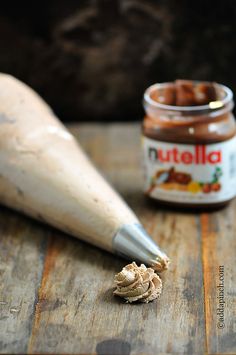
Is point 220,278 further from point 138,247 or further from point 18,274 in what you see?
point 18,274

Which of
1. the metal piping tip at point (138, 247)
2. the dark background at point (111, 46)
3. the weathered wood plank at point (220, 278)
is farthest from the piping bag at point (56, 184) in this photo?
the dark background at point (111, 46)

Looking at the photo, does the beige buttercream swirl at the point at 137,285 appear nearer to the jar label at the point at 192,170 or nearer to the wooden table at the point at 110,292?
the wooden table at the point at 110,292

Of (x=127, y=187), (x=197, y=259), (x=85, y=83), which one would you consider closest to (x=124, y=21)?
(x=85, y=83)

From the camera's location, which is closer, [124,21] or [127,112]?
[124,21]

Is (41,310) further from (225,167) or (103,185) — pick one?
(225,167)

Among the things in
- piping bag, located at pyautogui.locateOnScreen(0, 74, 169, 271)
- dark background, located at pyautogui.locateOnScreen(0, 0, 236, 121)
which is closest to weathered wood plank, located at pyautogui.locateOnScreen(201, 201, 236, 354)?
piping bag, located at pyautogui.locateOnScreen(0, 74, 169, 271)

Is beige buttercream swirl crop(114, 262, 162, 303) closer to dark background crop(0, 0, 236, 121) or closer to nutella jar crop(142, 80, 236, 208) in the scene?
nutella jar crop(142, 80, 236, 208)

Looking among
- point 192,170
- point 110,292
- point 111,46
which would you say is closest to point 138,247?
point 110,292
